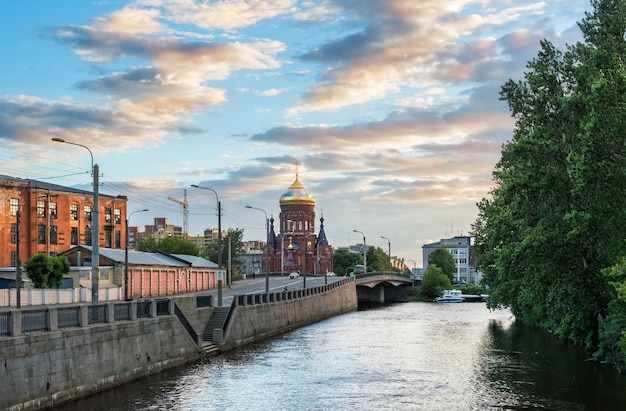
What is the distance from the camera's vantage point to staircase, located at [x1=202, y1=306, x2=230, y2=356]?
54.6 metres

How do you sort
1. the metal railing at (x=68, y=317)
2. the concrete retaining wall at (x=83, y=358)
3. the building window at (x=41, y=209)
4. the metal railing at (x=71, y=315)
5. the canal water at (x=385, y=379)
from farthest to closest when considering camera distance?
the building window at (x=41, y=209)
the canal water at (x=385, y=379)
the metal railing at (x=68, y=317)
the metal railing at (x=71, y=315)
the concrete retaining wall at (x=83, y=358)

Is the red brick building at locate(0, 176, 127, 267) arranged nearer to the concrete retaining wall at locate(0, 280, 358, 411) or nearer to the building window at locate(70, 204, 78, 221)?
the building window at locate(70, 204, 78, 221)

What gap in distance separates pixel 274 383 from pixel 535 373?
1595 cm

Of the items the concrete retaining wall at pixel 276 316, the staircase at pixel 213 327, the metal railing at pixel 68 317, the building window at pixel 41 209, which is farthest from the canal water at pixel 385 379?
the building window at pixel 41 209

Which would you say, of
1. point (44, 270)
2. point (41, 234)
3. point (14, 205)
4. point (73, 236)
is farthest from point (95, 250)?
point (73, 236)

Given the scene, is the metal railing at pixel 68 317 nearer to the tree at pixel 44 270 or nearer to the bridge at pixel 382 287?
the tree at pixel 44 270

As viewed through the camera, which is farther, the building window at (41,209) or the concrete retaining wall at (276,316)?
the building window at (41,209)

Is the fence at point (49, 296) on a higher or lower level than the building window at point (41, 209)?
lower

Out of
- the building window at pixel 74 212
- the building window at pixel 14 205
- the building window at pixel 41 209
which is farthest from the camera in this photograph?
the building window at pixel 74 212

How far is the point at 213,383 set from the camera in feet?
137

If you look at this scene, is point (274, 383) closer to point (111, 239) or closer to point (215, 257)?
point (111, 239)

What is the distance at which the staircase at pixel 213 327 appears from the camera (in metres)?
54.6

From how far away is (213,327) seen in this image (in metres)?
58.4

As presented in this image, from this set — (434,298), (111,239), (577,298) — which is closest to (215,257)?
(434,298)
